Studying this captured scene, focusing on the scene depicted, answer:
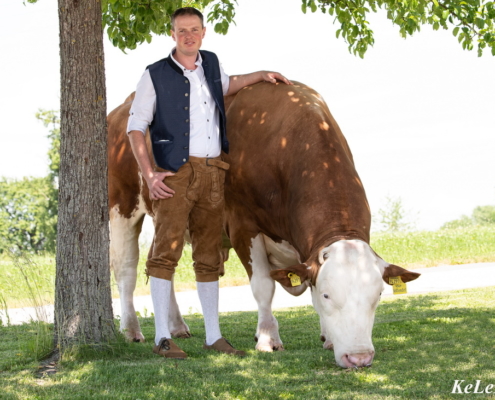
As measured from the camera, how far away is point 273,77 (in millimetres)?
6543

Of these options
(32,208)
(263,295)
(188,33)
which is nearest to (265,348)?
(263,295)

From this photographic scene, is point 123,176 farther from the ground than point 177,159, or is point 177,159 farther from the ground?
point 123,176

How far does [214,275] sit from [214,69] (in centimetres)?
177

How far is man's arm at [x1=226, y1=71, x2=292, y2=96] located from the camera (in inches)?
247

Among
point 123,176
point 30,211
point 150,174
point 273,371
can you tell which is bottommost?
point 273,371

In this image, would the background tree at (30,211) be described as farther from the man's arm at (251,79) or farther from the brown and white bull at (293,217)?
the man's arm at (251,79)

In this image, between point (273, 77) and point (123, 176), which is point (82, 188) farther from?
point (273, 77)

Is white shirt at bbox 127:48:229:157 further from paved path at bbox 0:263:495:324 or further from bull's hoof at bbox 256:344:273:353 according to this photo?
paved path at bbox 0:263:495:324

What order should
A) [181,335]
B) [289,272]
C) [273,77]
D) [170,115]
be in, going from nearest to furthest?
[289,272] < [170,115] < [273,77] < [181,335]

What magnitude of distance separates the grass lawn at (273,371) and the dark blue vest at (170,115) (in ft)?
5.16

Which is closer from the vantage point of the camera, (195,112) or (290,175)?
(195,112)

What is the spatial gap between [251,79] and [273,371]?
9.42 feet

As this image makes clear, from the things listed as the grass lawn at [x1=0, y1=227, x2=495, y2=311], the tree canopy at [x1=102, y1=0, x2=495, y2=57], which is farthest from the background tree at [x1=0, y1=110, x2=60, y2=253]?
the tree canopy at [x1=102, y1=0, x2=495, y2=57]

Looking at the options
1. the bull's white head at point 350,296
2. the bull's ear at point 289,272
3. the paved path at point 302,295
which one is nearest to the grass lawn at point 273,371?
the bull's white head at point 350,296
